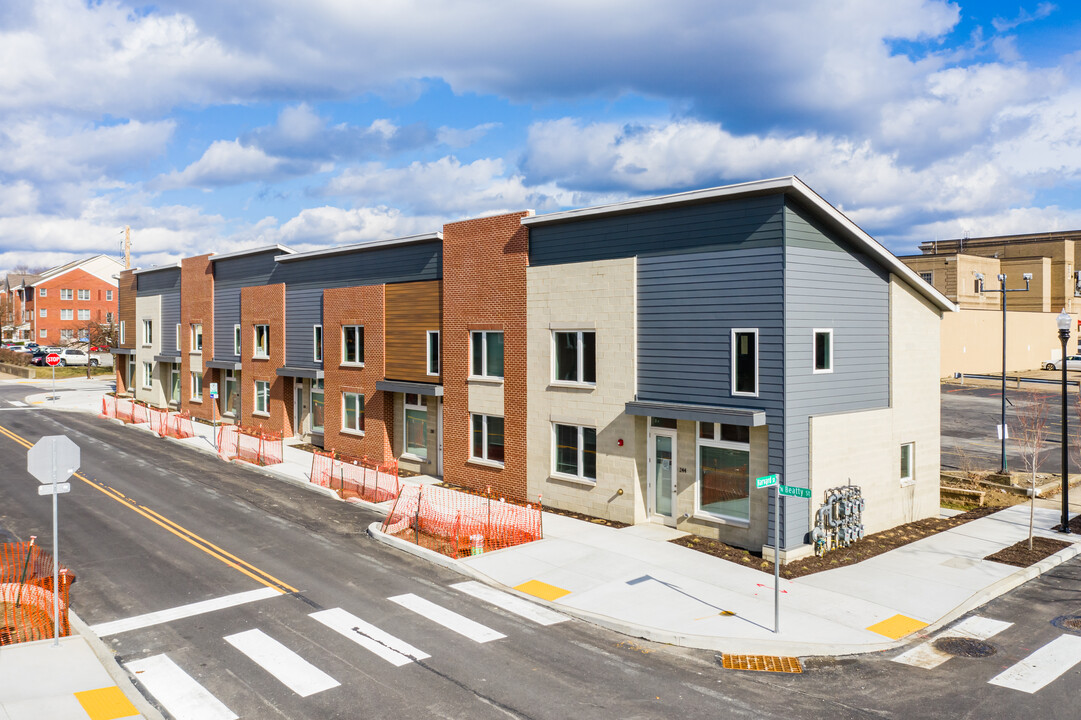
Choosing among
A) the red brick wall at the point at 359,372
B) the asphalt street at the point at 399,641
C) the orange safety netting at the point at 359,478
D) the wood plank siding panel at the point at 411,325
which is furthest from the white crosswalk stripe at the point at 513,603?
the red brick wall at the point at 359,372

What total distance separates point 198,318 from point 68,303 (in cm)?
7745

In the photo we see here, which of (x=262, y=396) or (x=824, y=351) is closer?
(x=824, y=351)

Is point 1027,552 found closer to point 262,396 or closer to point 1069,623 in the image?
point 1069,623

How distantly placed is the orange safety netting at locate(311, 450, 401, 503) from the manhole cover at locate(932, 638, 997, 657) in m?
15.4

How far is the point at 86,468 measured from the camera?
90.7 ft

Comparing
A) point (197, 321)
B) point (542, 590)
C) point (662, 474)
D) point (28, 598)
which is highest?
point (197, 321)

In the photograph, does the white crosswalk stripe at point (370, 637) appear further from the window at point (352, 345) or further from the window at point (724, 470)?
the window at point (352, 345)

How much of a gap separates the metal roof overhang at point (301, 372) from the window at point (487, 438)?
33.1 ft

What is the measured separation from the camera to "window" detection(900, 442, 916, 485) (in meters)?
21.2

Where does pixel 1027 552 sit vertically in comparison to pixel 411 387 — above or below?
below

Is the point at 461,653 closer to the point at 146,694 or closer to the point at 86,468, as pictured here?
the point at 146,694

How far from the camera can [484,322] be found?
24844mm

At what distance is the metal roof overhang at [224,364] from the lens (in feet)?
124

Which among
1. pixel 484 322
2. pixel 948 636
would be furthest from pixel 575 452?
pixel 948 636
